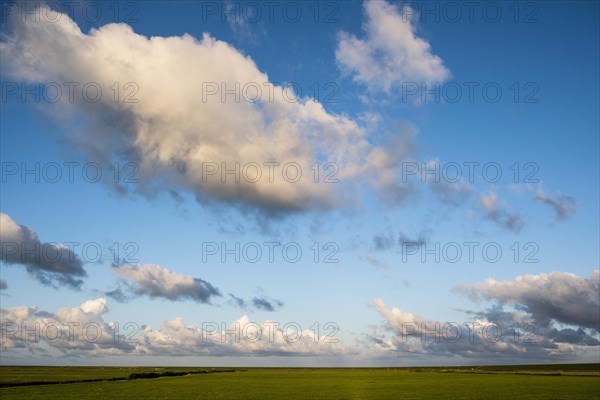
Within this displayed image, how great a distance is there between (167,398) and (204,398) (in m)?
4.77

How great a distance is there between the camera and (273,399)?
5822 cm

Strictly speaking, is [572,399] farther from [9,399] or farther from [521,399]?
[9,399]

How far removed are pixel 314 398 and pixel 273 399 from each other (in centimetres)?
566

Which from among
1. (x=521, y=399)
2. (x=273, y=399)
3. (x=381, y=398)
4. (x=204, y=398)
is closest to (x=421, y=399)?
(x=381, y=398)

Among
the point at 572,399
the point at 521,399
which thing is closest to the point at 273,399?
the point at 521,399

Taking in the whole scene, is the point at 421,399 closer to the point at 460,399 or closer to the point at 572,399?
the point at 460,399

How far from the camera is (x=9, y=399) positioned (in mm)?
57844

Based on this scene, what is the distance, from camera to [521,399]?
60.5 meters

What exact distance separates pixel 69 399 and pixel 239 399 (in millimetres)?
21368

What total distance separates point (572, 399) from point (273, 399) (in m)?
39.3

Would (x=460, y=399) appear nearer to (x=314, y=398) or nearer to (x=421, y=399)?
(x=421, y=399)

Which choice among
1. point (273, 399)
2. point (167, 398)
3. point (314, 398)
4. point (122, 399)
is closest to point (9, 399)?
point (122, 399)

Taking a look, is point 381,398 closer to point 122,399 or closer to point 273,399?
point 273,399

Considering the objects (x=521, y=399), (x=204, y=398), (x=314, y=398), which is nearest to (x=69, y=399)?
(x=204, y=398)
